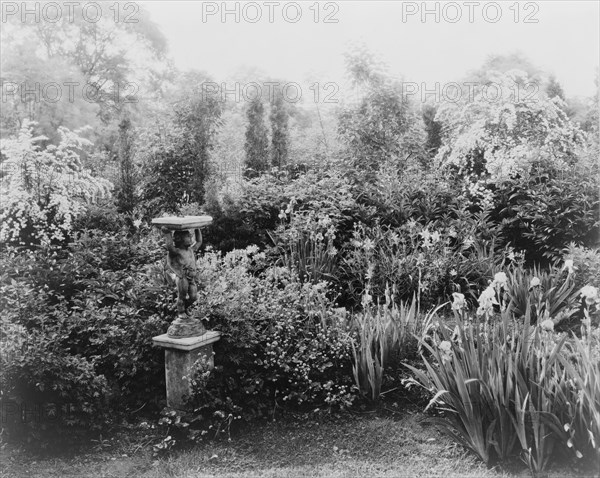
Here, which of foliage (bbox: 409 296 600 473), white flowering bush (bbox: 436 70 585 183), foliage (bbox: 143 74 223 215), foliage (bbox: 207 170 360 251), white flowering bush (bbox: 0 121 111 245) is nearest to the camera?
foliage (bbox: 409 296 600 473)

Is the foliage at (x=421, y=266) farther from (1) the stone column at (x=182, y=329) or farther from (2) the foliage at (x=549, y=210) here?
(1) the stone column at (x=182, y=329)

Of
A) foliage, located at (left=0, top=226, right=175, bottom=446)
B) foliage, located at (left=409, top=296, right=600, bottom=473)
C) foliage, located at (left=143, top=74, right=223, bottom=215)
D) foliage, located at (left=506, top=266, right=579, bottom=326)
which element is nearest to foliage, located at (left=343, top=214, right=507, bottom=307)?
foliage, located at (left=506, top=266, right=579, bottom=326)

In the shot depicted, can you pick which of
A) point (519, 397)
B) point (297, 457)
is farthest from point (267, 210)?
point (519, 397)

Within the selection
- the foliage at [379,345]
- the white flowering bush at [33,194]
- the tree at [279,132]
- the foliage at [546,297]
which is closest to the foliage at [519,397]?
the foliage at [379,345]

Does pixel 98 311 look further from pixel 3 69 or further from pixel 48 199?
pixel 3 69

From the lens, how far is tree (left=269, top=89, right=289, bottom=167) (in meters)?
10.2

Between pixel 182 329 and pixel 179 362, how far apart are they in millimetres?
242

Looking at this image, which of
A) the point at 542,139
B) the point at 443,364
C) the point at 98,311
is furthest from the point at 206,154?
the point at 443,364

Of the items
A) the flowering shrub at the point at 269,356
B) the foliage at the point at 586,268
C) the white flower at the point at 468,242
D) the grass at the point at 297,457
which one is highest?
the white flower at the point at 468,242

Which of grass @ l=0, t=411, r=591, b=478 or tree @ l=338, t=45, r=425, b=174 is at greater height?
tree @ l=338, t=45, r=425, b=174

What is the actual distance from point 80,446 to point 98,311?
1.12 metres

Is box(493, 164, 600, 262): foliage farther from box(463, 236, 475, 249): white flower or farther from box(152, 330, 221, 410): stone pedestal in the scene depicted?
box(152, 330, 221, 410): stone pedestal

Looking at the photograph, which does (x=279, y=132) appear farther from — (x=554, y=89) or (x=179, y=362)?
(x=554, y=89)

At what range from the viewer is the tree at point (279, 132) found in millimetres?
10195
